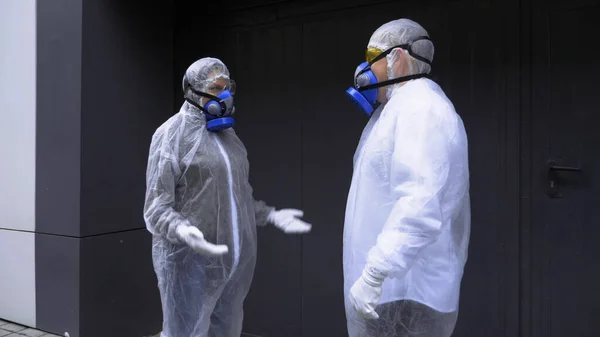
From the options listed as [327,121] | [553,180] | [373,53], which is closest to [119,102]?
[327,121]

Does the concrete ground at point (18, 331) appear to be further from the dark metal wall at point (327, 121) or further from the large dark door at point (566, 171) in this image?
the large dark door at point (566, 171)

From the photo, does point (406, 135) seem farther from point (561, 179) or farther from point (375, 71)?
point (561, 179)

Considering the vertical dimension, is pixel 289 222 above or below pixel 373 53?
below

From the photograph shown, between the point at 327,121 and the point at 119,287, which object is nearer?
the point at 327,121

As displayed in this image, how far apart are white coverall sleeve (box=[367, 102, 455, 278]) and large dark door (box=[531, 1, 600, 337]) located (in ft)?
4.62

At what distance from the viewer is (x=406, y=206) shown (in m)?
1.68

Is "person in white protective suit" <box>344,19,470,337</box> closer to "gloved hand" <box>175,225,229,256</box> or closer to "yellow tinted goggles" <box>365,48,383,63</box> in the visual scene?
"yellow tinted goggles" <box>365,48,383,63</box>

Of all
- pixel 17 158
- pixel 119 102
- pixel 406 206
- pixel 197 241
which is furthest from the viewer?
pixel 17 158

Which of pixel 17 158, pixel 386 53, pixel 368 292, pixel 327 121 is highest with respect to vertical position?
pixel 386 53

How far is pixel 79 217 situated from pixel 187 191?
59.8 inches

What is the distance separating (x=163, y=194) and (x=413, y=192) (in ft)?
3.91

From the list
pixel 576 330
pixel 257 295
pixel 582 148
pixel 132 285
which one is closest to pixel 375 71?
pixel 582 148

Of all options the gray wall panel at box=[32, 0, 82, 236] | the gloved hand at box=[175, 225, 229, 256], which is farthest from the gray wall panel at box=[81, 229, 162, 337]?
the gloved hand at box=[175, 225, 229, 256]

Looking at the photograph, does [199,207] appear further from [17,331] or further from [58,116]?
[17,331]
